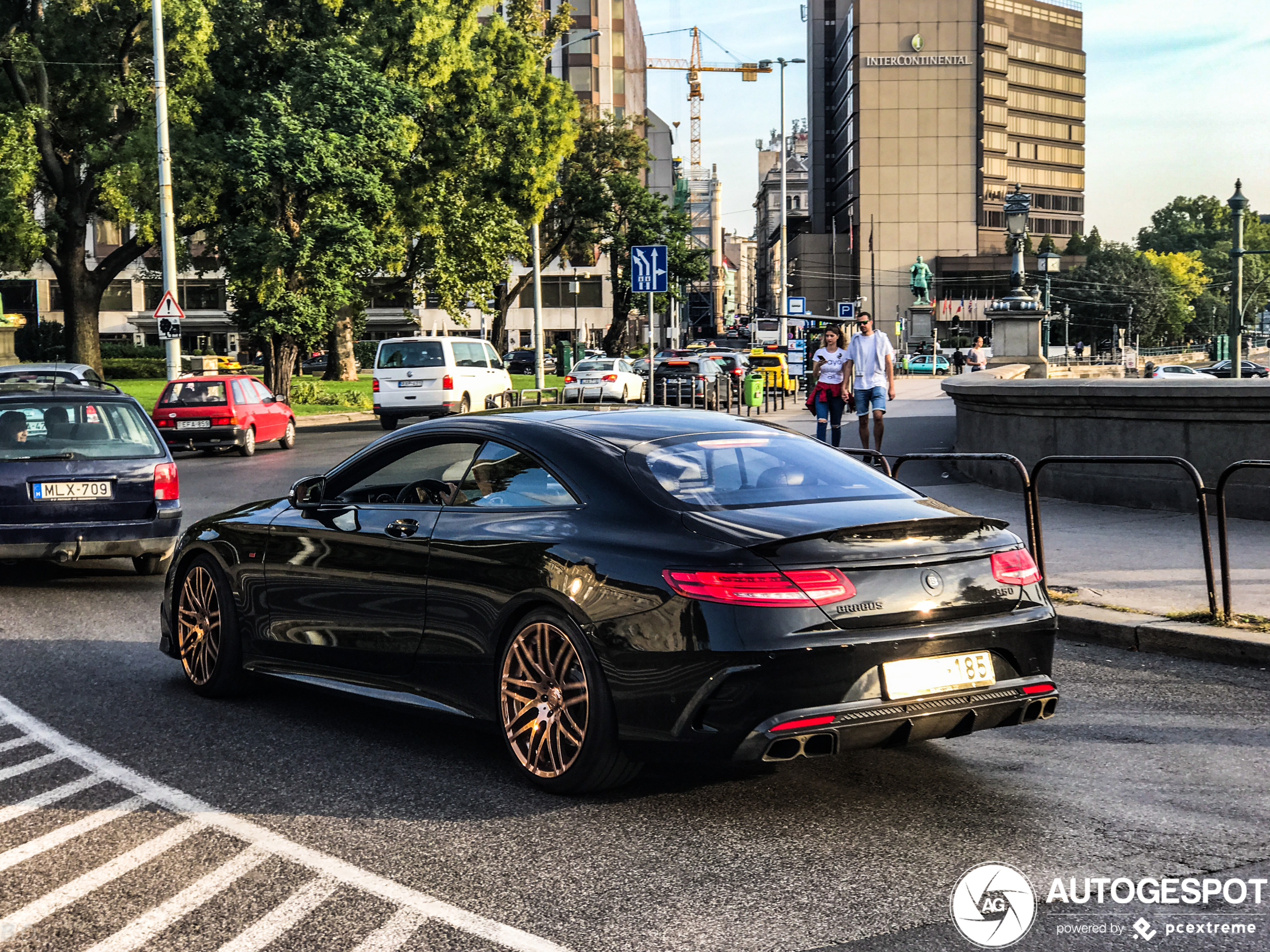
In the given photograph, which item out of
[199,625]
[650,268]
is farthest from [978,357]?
[199,625]

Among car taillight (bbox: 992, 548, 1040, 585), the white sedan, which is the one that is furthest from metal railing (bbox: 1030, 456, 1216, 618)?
the white sedan

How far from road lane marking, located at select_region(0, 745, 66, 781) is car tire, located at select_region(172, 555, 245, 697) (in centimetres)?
104

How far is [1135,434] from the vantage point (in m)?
13.5

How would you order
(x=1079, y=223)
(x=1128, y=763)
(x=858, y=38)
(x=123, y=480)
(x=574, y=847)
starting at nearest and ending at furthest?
(x=574, y=847)
(x=1128, y=763)
(x=123, y=480)
(x=858, y=38)
(x=1079, y=223)

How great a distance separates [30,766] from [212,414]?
2012 centimetres

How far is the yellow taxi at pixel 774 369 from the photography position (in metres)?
41.6

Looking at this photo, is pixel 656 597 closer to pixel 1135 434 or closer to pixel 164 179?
pixel 1135 434

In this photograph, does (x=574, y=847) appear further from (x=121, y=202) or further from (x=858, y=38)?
(x=858, y=38)

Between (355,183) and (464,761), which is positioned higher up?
(355,183)

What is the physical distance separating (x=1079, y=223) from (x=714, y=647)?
14610 centimetres

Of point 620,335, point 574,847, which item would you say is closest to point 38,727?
point 574,847

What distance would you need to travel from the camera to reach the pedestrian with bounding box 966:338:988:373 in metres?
35.6

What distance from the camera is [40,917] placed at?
3.94 metres

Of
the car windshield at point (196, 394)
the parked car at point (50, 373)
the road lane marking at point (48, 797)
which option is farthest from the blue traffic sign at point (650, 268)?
the road lane marking at point (48, 797)
